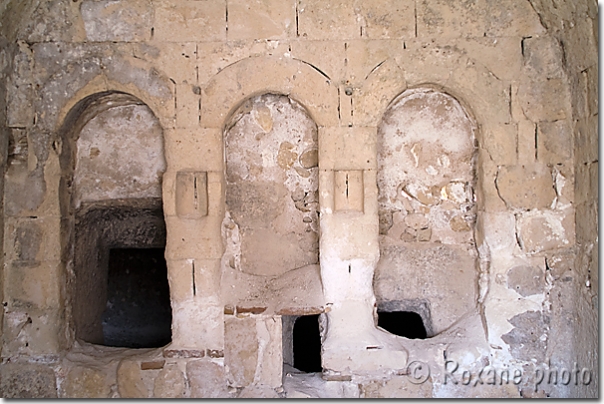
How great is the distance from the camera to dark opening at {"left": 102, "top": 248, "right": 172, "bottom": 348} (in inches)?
266

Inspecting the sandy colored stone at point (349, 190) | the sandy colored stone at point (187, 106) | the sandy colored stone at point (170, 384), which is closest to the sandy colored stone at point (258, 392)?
the sandy colored stone at point (170, 384)

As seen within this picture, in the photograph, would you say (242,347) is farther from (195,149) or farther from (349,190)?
(195,149)

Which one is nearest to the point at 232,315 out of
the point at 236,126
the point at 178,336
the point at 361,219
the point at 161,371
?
the point at 178,336

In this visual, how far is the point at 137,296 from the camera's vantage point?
270 inches

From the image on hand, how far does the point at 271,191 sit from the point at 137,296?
11.1 feet

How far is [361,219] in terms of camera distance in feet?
13.6

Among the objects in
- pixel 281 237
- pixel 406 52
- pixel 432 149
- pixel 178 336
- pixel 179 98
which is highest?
pixel 406 52

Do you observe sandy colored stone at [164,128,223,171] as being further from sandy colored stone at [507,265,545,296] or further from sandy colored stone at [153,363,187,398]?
sandy colored stone at [507,265,545,296]

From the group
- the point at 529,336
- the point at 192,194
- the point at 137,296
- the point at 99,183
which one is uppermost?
the point at 99,183

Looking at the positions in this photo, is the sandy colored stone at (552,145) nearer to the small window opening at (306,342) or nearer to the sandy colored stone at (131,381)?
the small window opening at (306,342)

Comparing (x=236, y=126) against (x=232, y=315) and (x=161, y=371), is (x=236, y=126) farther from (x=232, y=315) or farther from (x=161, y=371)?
(x=161, y=371)

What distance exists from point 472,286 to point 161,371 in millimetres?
2650

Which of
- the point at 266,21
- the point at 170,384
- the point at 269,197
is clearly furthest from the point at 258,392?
the point at 266,21

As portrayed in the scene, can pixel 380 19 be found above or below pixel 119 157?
above
